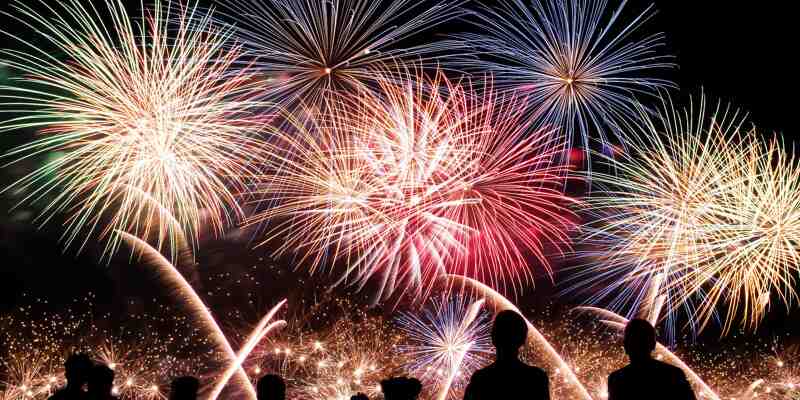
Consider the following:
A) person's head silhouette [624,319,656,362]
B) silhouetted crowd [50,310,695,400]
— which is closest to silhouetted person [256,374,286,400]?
silhouetted crowd [50,310,695,400]

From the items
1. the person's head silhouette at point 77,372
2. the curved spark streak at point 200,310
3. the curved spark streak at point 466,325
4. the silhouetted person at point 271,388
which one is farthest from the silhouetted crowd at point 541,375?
the curved spark streak at point 466,325

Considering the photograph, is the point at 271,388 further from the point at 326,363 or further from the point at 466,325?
the point at 326,363

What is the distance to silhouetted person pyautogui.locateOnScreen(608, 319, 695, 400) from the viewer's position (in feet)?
14.1

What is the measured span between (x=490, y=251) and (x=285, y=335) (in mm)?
6884

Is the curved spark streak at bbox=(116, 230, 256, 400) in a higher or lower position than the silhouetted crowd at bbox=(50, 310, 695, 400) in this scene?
higher

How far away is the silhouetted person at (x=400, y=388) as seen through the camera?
16.3 ft

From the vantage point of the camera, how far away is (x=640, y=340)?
449 centimetres

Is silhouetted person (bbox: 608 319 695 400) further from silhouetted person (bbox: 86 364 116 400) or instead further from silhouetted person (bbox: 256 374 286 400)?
silhouetted person (bbox: 86 364 116 400)

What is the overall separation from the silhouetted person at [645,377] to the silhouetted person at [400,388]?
121cm

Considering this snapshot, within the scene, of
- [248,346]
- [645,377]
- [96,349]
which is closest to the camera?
[645,377]

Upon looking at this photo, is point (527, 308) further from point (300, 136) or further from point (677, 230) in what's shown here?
point (300, 136)

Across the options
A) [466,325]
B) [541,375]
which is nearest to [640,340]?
[541,375]

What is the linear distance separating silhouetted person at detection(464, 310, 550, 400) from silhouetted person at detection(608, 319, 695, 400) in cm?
43

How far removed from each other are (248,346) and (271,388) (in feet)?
56.7
